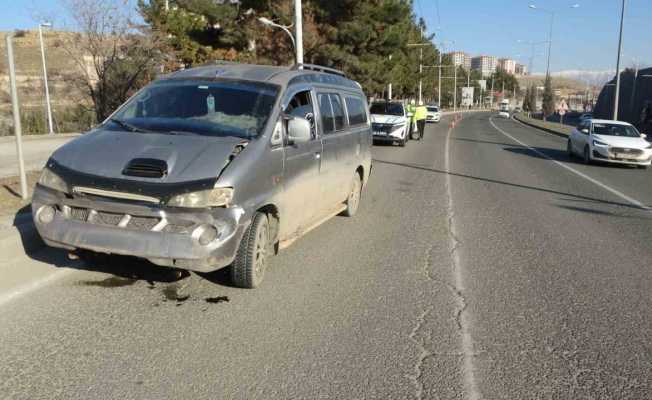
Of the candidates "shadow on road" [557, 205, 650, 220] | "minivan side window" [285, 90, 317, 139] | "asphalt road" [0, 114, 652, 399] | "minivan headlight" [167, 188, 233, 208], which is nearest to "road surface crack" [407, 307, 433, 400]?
"asphalt road" [0, 114, 652, 399]

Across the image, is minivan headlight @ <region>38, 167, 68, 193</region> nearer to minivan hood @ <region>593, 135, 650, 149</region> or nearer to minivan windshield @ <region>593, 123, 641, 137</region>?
minivan hood @ <region>593, 135, 650, 149</region>

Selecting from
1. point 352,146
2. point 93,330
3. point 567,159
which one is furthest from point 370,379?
point 567,159

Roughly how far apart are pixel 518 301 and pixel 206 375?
2.91 m

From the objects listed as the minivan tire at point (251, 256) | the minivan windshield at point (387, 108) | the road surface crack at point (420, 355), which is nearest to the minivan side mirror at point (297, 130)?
the minivan tire at point (251, 256)

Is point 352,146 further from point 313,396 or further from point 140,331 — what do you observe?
point 313,396

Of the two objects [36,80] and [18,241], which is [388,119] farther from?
[36,80]

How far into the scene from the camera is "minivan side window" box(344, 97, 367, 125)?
8.29 meters

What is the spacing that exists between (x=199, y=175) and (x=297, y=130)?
1.37 meters

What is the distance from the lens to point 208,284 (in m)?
5.38

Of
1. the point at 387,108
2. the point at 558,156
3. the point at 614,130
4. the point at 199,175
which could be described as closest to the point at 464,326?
the point at 199,175

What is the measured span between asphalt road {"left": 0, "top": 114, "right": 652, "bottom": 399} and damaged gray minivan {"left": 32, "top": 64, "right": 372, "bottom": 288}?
442 millimetres

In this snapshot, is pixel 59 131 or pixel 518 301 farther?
pixel 59 131

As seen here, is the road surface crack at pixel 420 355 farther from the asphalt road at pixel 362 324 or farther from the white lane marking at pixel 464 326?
the white lane marking at pixel 464 326

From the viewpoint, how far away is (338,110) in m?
7.68
